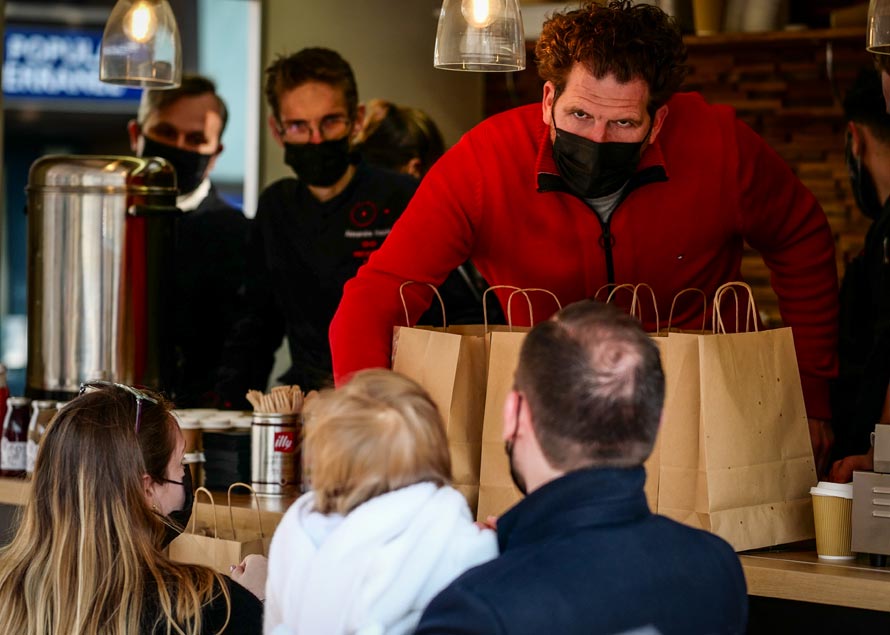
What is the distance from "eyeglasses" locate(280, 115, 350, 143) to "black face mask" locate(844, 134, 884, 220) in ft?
4.22

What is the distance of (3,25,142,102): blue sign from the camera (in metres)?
4.66

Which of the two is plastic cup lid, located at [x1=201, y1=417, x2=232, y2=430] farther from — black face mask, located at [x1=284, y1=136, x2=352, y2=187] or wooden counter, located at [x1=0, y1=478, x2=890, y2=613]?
wooden counter, located at [x1=0, y1=478, x2=890, y2=613]

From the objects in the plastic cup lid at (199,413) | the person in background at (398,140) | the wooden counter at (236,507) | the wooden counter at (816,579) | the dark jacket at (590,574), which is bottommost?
the wooden counter at (236,507)

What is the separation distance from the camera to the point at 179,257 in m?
3.75

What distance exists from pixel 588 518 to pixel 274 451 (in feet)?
4.14

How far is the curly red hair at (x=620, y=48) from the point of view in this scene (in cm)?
219

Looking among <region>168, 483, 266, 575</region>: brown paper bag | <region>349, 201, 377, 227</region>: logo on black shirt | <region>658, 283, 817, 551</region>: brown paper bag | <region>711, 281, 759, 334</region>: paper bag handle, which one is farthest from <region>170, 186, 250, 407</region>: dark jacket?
<region>658, 283, 817, 551</region>: brown paper bag

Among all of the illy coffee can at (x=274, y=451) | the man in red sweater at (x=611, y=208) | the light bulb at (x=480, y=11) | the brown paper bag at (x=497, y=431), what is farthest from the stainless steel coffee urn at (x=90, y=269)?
the brown paper bag at (x=497, y=431)

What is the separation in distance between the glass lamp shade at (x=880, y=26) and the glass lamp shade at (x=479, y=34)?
633 mm

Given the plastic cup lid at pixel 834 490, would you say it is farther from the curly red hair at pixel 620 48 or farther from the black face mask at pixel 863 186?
the black face mask at pixel 863 186

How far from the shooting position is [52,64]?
472 centimetres

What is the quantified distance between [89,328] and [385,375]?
1.52 meters

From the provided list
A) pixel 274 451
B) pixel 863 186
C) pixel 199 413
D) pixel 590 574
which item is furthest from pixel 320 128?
pixel 590 574

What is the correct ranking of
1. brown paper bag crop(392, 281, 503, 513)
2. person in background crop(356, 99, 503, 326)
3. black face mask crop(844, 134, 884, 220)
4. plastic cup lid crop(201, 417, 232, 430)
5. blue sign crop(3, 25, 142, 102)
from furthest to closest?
blue sign crop(3, 25, 142, 102)
person in background crop(356, 99, 503, 326)
black face mask crop(844, 134, 884, 220)
plastic cup lid crop(201, 417, 232, 430)
brown paper bag crop(392, 281, 503, 513)
